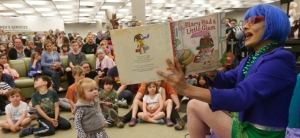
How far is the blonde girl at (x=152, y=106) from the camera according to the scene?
3.22m

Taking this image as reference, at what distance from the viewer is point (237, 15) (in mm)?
16828

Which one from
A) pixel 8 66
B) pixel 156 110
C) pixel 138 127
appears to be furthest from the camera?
pixel 8 66

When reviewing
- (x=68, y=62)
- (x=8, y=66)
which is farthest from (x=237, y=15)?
(x=8, y=66)

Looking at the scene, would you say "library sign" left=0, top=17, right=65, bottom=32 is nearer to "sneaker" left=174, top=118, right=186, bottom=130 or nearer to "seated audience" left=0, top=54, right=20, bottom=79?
"seated audience" left=0, top=54, right=20, bottom=79

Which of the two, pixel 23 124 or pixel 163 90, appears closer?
pixel 23 124

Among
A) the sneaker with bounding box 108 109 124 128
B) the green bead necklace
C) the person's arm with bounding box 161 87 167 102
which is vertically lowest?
the sneaker with bounding box 108 109 124 128

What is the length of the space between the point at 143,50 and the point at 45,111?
2681 mm

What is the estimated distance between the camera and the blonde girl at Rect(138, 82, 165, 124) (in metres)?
3.22

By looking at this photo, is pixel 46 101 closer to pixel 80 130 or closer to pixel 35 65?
pixel 80 130

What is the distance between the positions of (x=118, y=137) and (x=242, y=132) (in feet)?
6.30

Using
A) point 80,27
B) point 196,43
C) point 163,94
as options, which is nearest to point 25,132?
point 163,94

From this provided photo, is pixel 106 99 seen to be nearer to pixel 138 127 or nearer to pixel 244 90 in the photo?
pixel 138 127

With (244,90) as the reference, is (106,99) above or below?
below

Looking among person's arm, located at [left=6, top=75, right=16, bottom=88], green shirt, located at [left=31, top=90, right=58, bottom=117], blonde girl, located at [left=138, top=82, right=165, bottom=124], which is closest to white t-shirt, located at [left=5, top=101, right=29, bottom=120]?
green shirt, located at [left=31, top=90, right=58, bottom=117]
